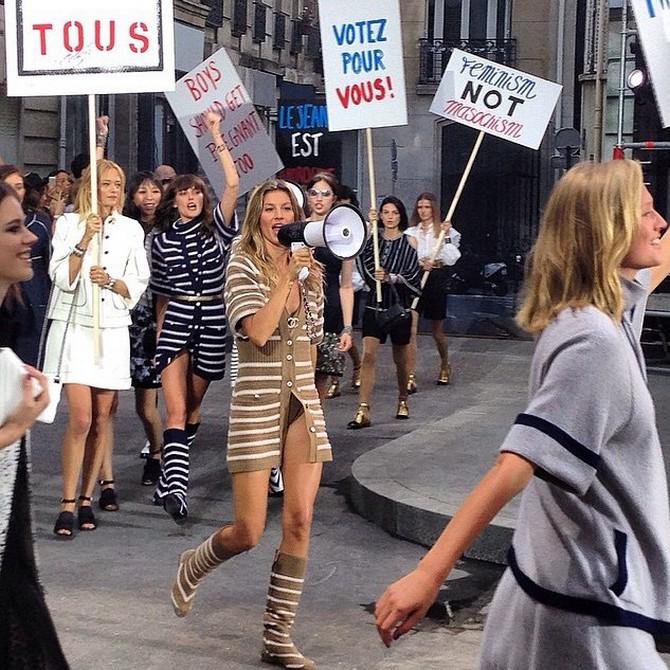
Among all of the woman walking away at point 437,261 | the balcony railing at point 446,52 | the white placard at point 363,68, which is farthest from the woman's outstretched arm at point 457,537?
the balcony railing at point 446,52

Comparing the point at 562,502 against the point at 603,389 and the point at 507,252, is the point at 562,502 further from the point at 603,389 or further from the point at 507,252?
the point at 507,252

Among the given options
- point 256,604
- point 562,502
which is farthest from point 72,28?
point 562,502

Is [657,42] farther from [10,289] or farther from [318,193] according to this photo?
[318,193]

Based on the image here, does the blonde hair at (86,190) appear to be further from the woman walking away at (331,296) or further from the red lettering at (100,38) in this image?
the woman walking away at (331,296)

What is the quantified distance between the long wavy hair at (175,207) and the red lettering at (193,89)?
331 cm

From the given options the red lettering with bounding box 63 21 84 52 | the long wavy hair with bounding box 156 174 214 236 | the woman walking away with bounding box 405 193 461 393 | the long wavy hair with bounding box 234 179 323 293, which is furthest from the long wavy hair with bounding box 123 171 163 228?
the woman walking away with bounding box 405 193 461 393

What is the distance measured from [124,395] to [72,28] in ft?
17.0

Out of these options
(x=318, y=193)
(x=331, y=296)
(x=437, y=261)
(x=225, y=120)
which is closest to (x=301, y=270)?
(x=318, y=193)

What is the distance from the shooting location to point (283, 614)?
5.38 meters

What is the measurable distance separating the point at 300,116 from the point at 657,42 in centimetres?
1280

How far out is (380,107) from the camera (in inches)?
451

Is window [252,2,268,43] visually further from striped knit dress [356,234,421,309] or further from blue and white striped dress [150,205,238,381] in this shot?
blue and white striped dress [150,205,238,381]

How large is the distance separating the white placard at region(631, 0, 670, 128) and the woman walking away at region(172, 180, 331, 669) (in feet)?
4.97

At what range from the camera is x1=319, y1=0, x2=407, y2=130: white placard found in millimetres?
11438
